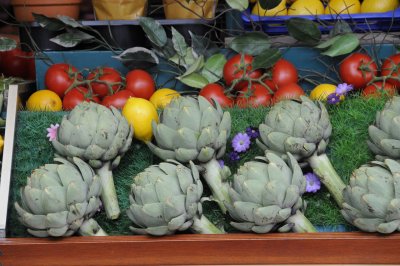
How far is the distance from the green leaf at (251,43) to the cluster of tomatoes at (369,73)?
0.93 ft

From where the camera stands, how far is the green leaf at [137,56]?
2.61 metres

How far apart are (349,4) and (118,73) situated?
2.92 feet

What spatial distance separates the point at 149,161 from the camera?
7.00 feet

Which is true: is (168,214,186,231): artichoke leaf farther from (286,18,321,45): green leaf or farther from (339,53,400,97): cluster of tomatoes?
(286,18,321,45): green leaf

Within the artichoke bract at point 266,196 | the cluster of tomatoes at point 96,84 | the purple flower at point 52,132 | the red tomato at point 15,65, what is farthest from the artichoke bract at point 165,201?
the red tomato at point 15,65

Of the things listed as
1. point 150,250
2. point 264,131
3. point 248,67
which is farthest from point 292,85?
point 150,250

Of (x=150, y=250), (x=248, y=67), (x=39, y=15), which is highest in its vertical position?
(x=39, y=15)

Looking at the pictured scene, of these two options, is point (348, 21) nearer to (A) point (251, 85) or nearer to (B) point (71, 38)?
(A) point (251, 85)

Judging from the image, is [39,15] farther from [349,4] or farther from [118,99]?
[349,4]

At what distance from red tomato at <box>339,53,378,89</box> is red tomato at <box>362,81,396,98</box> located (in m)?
0.04

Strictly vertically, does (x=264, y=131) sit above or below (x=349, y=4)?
below

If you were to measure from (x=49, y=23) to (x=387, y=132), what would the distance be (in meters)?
1.38

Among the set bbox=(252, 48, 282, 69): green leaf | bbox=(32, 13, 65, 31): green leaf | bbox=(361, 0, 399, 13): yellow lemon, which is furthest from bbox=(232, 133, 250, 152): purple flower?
bbox=(32, 13, 65, 31): green leaf

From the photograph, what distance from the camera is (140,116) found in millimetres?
2125
